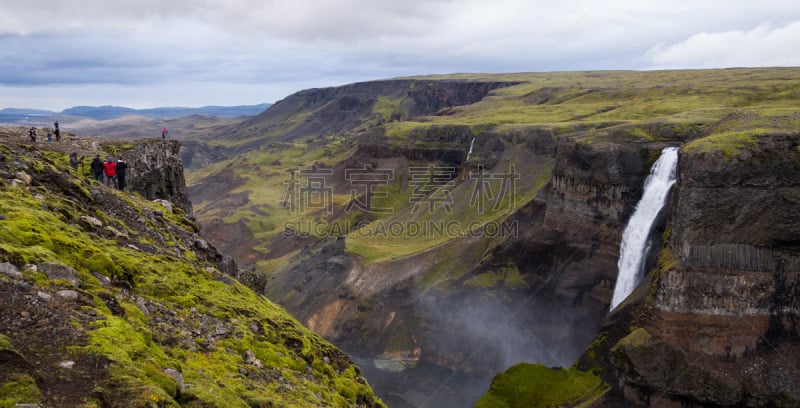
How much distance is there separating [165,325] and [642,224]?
56114 millimetres

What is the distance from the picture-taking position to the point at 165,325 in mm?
16297

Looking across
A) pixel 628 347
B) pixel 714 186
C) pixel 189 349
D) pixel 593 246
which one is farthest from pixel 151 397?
pixel 593 246

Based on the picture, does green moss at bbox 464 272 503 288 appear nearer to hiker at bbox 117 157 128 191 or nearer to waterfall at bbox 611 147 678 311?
waterfall at bbox 611 147 678 311

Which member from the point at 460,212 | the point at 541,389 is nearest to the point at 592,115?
the point at 460,212

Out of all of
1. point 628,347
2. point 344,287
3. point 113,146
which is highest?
point 113,146

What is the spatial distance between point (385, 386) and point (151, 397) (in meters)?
60.5

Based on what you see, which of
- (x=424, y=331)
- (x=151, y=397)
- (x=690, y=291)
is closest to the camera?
(x=151, y=397)

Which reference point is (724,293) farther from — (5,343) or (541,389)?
(5,343)

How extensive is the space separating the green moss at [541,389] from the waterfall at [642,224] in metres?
15.1

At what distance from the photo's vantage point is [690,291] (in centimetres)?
4519

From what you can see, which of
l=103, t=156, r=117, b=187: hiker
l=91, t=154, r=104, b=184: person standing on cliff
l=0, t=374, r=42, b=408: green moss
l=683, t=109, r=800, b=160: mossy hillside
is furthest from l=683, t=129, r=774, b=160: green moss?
l=0, t=374, r=42, b=408: green moss

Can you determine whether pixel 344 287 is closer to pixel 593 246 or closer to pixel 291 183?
pixel 593 246

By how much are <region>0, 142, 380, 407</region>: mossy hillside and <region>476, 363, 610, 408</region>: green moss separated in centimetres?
2724

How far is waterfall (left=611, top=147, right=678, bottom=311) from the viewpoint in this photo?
193ft
